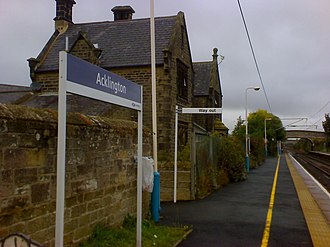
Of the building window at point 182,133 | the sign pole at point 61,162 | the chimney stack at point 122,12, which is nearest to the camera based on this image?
the sign pole at point 61,162

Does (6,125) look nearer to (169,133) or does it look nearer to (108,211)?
(108,211)

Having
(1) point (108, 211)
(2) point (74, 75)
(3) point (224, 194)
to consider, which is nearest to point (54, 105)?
(3) point (224, 194)

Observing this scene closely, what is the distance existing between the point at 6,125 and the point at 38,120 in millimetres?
524

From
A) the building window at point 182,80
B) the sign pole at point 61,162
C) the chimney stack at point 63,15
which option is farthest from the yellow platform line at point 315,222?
the chimney stack at point 63,15

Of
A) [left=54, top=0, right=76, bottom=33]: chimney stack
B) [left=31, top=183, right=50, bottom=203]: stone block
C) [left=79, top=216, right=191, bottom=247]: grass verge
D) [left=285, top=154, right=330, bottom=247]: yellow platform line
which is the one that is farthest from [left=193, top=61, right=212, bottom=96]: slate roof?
[left=31, top=183, right=50, bottom=203]: stone block

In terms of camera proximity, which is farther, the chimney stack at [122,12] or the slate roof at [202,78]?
the slate roof at [202,78]

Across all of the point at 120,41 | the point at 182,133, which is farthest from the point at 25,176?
the point at 120,41

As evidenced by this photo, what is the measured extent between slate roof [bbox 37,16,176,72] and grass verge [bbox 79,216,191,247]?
1288 centimetres

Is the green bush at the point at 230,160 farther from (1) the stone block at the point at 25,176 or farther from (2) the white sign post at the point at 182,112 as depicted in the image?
(1) the stone block at the point at 25,176

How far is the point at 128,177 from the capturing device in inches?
312

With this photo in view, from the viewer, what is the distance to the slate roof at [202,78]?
111ft

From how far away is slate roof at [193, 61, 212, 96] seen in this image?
3393 centimetres

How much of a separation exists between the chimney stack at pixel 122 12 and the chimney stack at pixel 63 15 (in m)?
2.96

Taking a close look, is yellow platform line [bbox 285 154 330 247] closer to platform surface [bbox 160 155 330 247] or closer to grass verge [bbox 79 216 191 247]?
platform surface [bbox 160 155 330 247]
